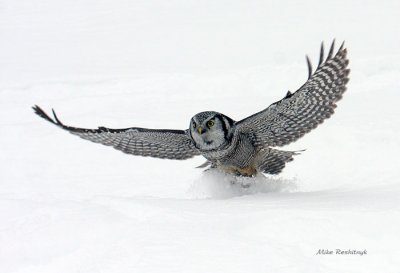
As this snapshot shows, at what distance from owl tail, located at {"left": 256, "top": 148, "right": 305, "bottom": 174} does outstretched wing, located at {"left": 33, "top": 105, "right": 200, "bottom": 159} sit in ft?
2.29

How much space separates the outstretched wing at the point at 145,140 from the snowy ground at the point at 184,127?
47 cm

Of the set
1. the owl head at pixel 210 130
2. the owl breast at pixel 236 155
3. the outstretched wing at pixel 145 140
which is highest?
the outstretched wing at pixel 145 140

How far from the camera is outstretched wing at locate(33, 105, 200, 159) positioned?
6754 millimetres

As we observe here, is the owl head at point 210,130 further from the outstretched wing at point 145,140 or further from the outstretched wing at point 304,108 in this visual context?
the outstretched wing at point 145,140

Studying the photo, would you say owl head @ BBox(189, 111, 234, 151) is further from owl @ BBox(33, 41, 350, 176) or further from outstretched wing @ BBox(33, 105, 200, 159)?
outstretched wing @ BBox(33, 105, 200, 159)

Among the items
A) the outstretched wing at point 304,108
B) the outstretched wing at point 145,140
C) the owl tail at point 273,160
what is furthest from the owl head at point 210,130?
the owl tail at point 273,160

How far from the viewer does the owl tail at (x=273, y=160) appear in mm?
7207

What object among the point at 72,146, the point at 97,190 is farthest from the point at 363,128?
the point at 72,146

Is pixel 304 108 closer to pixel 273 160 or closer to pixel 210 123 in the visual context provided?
pixel 210 123

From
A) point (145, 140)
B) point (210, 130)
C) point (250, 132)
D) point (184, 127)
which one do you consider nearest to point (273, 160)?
point (250, 132)

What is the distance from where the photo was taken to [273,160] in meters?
7.36

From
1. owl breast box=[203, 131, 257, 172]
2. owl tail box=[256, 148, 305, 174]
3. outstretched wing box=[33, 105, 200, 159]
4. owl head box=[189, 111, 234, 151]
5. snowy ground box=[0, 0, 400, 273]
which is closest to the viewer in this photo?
snowy ground box=[0, 0, 400, 273]

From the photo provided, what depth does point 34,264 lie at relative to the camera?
14.2 ft

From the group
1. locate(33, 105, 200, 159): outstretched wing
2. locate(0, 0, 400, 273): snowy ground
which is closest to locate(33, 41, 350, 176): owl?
locate(33, 105, 200, 159): outstretched wing
